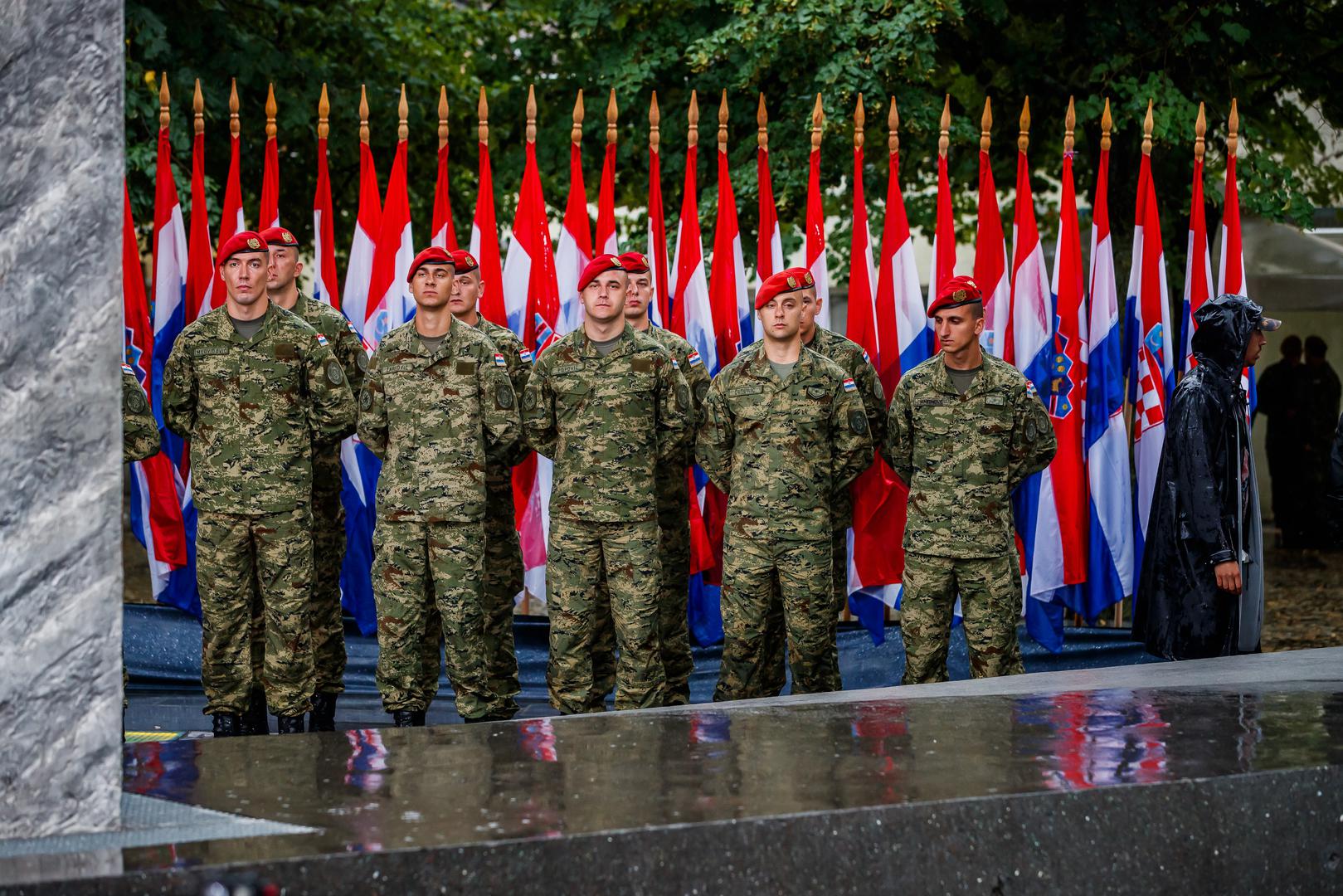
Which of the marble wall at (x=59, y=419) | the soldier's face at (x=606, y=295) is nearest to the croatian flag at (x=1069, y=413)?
the soldier's face at (x=606, y=295)

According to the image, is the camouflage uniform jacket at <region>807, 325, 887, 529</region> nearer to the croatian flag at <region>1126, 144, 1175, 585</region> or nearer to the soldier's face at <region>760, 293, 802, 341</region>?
the soldier's face at <region>760, 293, 802, 341</region>

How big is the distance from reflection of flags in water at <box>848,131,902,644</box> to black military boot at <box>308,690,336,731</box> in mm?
2241

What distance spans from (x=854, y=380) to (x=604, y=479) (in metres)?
1.14

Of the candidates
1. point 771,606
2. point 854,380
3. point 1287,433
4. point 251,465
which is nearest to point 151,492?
point 251,465

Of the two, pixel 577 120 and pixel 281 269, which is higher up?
pixel 577 120

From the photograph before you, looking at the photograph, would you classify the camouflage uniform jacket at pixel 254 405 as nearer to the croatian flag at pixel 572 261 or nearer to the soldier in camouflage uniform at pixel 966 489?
the croatian flag at pixel 572 261

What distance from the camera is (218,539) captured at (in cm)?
618

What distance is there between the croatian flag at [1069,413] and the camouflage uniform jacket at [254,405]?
307 centimetres

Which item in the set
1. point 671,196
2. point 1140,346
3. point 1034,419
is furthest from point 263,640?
point 671,196

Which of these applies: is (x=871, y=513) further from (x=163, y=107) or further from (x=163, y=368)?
(x=163, y=107)

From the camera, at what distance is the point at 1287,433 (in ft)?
45.5

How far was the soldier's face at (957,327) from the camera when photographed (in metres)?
6.39

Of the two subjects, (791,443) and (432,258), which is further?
(791,443)

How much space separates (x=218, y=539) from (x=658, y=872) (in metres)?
4.20
